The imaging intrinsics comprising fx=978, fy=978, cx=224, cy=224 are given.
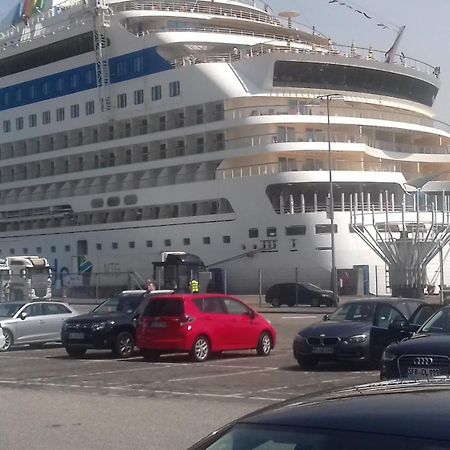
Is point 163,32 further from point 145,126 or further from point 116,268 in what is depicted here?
point 116,268

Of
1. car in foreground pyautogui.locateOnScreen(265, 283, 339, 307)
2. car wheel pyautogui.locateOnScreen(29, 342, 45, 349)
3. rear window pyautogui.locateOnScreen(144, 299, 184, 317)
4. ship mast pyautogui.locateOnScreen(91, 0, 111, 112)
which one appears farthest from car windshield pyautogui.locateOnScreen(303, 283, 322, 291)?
rear window pyautogui.locateOnScreen(144, 299, 184, 317)

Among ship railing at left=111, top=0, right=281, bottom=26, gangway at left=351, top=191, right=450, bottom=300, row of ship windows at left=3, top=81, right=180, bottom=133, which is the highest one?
ship railing at left=111, top=0, right=281, bottom=26

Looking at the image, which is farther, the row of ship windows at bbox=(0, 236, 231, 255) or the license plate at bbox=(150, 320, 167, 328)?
the row of ship windows at bbox=(0, 236, 231, 255)

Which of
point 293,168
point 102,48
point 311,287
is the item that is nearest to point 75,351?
point 311,287

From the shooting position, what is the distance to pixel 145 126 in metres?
54.0

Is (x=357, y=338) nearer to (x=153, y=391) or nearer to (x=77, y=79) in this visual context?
(x=153, y=391)

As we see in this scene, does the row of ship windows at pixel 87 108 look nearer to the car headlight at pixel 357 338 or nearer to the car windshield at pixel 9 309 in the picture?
the car windshield at pixel 9 309

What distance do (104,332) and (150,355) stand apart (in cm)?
129

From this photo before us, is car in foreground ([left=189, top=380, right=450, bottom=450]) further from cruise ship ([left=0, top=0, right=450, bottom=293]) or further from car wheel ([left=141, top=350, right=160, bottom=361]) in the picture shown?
cruise ship ([left=0, top=0, right=450, bottom=293])

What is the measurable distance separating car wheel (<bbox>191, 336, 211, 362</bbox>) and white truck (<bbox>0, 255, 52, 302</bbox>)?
24.6m

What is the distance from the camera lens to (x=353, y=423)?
316 centimetres

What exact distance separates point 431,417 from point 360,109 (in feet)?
161

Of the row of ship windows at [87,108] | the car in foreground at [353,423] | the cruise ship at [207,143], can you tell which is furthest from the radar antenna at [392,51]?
the car in foreground at [353,423]

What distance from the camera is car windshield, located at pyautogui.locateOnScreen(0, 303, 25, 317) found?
23630 millimetres
